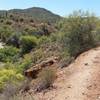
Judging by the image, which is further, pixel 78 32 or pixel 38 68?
pixel 78 32

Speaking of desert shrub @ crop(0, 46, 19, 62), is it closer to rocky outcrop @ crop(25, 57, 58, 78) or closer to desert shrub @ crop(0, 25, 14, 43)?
desert shrub @ crop(0, 25, 14, 43)

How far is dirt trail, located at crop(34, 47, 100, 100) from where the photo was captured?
1145 cm

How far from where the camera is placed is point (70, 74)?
14984 mm

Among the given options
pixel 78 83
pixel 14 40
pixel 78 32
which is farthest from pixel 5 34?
pixel 78 83

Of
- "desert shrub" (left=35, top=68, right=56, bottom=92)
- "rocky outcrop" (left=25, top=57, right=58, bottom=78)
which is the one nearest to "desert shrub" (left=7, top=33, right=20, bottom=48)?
"rocky outcrop" (left=25, top=57, right=58, bottom=78)

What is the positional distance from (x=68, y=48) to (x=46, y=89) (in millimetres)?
7708

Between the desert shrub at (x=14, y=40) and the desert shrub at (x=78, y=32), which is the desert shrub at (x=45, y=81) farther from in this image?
the desert shrub at (x=14, y=40)

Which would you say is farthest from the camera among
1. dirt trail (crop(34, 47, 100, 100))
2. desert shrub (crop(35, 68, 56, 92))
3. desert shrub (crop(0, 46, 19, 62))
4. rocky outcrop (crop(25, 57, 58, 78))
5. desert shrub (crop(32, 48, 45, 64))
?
desert shrub (crop(0, 46, 19, 62))

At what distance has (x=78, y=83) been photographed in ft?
42.3

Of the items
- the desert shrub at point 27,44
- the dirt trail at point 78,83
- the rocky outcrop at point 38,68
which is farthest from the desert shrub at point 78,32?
the desert shrub at point 27,44

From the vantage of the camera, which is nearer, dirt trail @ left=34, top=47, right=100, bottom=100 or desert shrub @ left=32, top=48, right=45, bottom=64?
dirt trail @ left=34, top=47, right=100, bottom=100

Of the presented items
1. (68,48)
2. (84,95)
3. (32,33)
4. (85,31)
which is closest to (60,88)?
(84,95)

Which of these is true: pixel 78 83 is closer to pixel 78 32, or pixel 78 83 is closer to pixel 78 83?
pixel 78 83

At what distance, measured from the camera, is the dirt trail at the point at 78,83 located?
37.6ft
